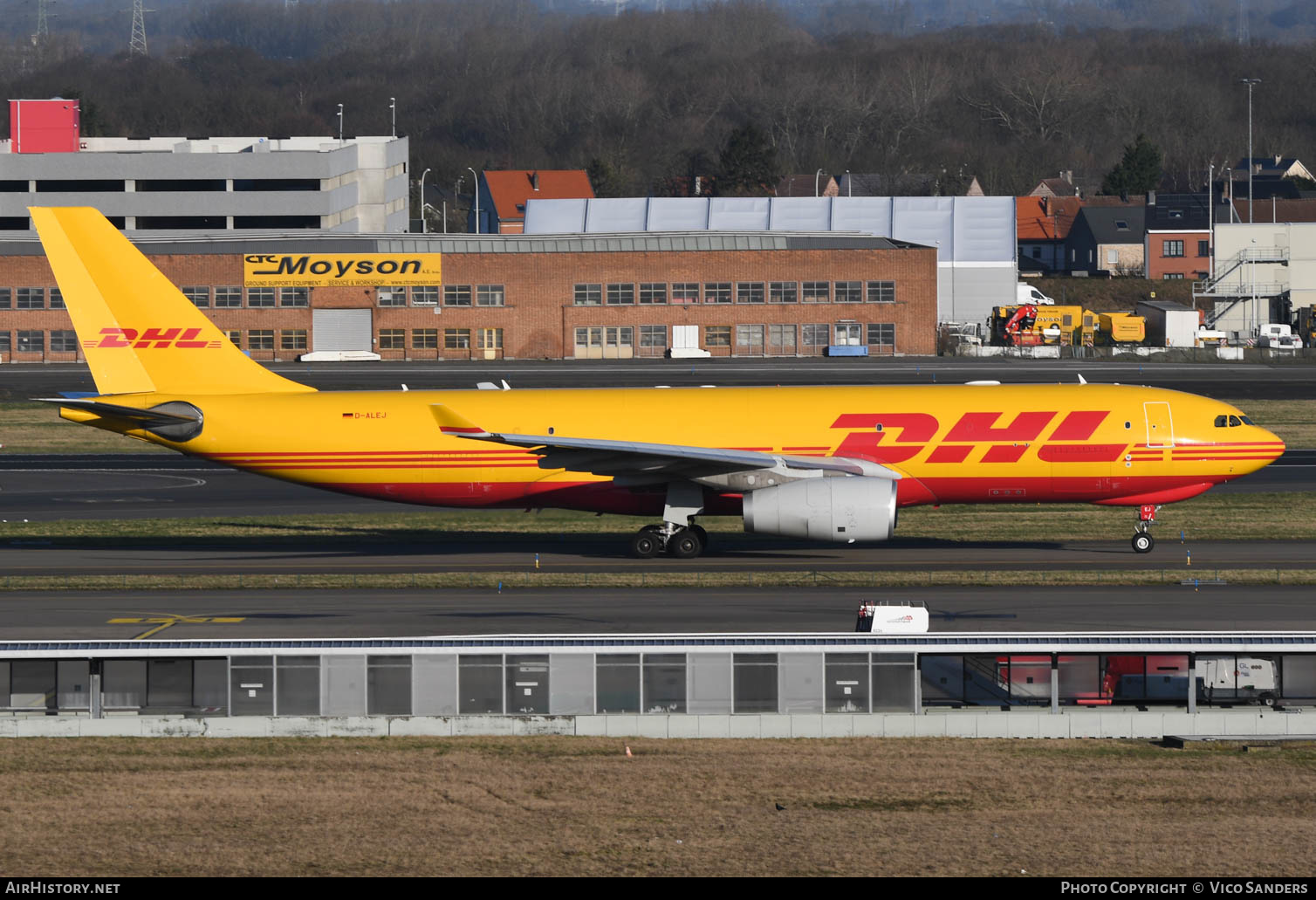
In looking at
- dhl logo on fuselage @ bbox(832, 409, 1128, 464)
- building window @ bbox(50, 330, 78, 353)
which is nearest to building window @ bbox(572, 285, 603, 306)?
building window @ bbox(50, 330, 78, 353)

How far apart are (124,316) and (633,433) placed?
15150 millimetres

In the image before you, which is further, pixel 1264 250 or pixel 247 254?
pixel 1264 250

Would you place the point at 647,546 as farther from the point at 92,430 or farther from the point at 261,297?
the point at 261,297

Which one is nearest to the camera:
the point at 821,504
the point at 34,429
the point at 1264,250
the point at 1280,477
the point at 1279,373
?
the point at 821,504

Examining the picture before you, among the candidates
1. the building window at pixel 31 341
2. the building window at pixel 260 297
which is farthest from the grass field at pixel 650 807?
the building window at pixel 31 341

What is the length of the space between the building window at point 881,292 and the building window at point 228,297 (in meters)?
49.5

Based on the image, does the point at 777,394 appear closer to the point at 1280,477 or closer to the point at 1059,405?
the point at 1059,405

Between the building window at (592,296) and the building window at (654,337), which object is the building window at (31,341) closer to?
the building window at (592,296)

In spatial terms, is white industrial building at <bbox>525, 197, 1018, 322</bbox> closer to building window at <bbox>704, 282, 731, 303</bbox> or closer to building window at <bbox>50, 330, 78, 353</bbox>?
building window at <bbox>704, 282, 731, 303</bbox>

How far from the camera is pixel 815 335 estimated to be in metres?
126

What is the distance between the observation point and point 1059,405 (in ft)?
148

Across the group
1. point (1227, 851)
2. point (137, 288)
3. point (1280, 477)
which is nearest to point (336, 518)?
point (137, 288)
